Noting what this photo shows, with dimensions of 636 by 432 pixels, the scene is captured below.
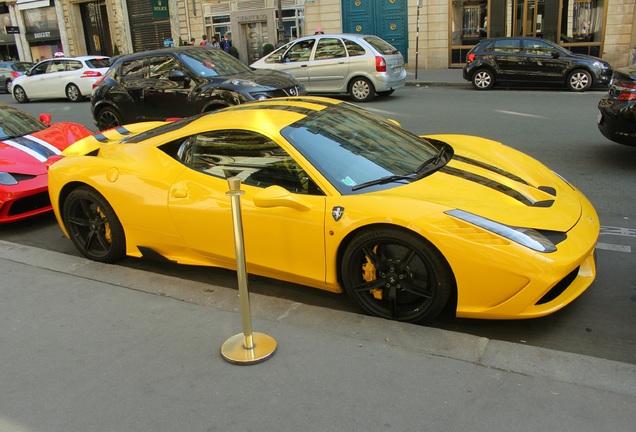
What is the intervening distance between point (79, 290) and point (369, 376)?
7.86 feet

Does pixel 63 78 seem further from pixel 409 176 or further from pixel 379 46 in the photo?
pixel 409 176

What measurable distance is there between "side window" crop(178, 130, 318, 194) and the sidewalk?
843mm

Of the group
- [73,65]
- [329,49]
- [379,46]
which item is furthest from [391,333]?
[73,65]

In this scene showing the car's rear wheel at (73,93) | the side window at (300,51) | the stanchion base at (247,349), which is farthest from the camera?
the car's rear wheel at (73,93)

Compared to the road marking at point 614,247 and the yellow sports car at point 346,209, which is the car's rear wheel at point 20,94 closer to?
the yellow sports car at point 346,209

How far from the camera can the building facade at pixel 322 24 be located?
1956 centimetres

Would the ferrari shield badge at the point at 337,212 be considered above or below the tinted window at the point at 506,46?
below

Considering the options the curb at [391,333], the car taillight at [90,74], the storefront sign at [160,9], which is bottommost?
the curb at [391,333]

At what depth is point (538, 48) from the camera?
589 inches

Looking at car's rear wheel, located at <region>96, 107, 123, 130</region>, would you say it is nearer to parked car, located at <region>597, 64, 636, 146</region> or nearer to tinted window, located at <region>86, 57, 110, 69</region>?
tinted window, located at <region>86, 57, 110, 69</region>

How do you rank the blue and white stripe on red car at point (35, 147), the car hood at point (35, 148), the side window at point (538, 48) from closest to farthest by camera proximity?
the car hood at point (35, 148) < the blue and white stripe on red car at point (35, 147) < the side window at point (538, 48)

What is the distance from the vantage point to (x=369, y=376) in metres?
2.90

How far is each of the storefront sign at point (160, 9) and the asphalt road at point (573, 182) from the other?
14.9m

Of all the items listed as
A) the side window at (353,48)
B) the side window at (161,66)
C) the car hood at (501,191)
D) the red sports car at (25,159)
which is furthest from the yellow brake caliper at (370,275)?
the side window at (353,48)
